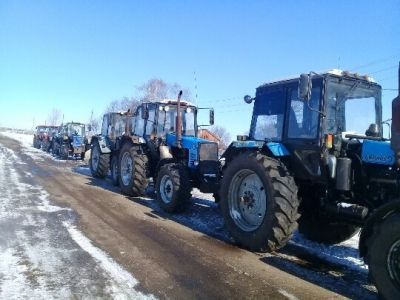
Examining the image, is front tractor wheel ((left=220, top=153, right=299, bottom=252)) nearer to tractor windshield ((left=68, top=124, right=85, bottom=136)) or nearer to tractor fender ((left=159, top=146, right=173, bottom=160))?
tractor fender ((left=159, top=146, right=173, bottom=160))

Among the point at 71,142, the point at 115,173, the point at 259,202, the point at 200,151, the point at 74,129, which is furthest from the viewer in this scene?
the point at 74,129

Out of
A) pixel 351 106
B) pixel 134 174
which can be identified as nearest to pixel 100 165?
pixel 134 174

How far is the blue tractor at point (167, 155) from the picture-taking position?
342 inches

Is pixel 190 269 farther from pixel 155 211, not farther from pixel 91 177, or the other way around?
pixel 91 177

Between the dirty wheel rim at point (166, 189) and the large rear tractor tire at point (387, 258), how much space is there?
5.30m

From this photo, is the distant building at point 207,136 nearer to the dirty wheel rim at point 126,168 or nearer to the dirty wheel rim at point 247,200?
the dirty wheel rim at point 126,168

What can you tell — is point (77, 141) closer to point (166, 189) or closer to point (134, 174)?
point (134, 174)

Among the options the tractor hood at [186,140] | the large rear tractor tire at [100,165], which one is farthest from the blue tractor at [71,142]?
the tractor hood at [186,140]

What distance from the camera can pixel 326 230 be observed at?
651 cm

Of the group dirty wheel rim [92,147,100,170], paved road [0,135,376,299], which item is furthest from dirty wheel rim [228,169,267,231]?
dirty wheel rim [92,147,100,170]

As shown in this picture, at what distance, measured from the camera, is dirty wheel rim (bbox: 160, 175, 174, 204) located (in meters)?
8.85

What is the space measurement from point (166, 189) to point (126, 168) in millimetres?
2681

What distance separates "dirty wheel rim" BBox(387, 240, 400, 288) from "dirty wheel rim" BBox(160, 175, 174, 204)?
5.42 metres

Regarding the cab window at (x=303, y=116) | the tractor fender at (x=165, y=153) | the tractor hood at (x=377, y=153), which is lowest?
the tractor fender at (x=165, y=153)
